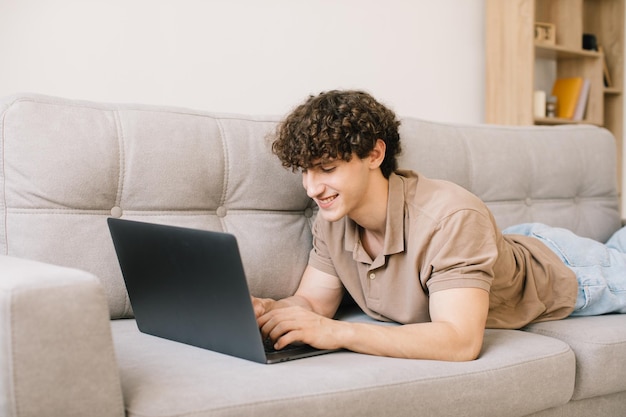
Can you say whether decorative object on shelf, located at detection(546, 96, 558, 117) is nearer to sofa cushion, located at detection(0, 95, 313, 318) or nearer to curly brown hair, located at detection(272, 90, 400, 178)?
sofa cushion, located at detection(0, 95, 313, 318)

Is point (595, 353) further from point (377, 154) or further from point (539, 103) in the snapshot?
point (539, 103)

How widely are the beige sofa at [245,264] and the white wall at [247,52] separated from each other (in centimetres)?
65

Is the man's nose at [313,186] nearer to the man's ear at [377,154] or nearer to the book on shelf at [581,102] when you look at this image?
the man's ear at [377,154]

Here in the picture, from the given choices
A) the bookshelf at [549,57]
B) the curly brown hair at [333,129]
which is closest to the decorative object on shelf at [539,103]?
the bookshelf at [549,57]

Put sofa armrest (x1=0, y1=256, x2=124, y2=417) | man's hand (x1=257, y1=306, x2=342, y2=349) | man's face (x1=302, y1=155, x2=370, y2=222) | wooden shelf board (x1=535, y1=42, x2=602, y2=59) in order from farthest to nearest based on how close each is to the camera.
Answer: wooden shelf board (x1=535, y1=42, x2=602, y2=59), man's face (x1=302, y1=155, x2=370, y2=222), man's hand (x1=257, y1=306, x2=342, y2=349), sofa armrest (x1=0, y1=256, x2=124, y2=417)

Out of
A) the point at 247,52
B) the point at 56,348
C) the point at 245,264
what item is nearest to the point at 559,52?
the point at 247,52

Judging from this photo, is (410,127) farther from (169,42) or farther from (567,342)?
(169,42)

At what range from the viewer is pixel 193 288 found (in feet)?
4.12

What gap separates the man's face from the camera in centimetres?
152

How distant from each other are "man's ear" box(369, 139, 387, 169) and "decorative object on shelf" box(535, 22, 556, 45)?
7.40 feet

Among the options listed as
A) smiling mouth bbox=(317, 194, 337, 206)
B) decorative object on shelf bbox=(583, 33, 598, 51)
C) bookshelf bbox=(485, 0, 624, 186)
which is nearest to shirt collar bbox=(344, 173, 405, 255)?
smiling mouth bbox=(317, 194, 337, 206)

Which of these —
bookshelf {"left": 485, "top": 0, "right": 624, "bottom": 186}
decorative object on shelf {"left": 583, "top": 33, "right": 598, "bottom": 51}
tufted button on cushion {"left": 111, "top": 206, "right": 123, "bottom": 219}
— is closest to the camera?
tufted button on cushion {"left": 111, "top": 206, "right": 123, "bottom": 219}

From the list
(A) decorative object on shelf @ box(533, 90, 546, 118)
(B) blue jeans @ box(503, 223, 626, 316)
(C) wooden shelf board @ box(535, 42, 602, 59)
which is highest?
(C) wooden shelf board @ box(535, 42, 602, 59)

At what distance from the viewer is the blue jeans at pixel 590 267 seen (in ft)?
6.03
